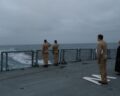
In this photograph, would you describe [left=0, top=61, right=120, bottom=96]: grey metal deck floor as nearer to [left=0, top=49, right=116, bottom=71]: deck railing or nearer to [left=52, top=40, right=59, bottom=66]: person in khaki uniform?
[left=0, top=49, right=116, bottom=71]: deck railing

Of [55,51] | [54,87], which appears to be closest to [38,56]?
[55,51]

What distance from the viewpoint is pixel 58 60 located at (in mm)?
19562

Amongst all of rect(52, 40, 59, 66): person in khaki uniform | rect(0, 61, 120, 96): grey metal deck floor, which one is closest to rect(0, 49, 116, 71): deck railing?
rect(52, 40, 59, 66): person in khaki uniform

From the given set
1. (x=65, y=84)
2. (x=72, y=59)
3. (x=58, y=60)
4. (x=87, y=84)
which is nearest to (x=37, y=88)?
(x=65, y=84)

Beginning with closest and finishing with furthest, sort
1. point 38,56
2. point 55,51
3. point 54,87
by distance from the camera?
point 54,87 → point 38,56 → point 55,51

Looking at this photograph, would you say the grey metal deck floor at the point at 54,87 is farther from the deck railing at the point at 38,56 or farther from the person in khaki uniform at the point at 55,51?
the person in khaki uniform at the point at 55,51

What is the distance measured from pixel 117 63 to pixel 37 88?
19.6 ft

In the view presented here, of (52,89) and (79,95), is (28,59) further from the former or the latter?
(79,95)

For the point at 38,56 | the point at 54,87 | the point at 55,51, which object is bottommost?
the point at 54,87

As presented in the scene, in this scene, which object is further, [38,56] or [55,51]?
[55,51]

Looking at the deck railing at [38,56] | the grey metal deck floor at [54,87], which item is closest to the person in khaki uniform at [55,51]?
the deck railing at [38,56]

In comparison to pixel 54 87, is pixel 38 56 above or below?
above

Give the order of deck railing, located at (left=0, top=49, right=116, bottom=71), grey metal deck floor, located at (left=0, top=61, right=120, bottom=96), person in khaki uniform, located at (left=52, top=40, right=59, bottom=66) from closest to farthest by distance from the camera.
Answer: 1. grey metal deck floor, located at (left=0, top=61, right=120, bottom=96)
2. deck railing, located at (left=0, top=49, right=116, bottom=71)
3. person in khaki uniform, located at (left=52, top=40, right=59, bottom=66)

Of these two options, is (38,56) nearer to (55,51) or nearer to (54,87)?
(55,51)
